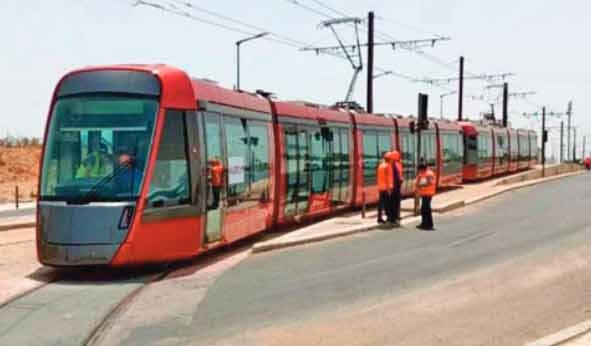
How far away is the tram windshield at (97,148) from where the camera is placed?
11.0 m

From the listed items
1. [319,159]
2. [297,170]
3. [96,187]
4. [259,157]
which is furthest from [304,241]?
[96,187]

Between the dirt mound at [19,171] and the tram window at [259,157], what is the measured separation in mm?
30930

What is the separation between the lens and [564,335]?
7250 millimetres

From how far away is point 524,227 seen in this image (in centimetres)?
1811

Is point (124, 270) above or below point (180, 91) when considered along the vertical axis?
below

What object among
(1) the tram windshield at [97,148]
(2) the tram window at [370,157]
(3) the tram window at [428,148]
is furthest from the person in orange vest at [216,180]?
(3) the tram window at [428,148]

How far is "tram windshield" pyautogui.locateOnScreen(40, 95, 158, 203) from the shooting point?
10953mm

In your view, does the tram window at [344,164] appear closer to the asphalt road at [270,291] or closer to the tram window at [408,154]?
the asphalt road at [270,291]

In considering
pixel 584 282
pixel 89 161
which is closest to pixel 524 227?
pixel 584 282

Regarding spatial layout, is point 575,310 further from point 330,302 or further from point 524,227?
point 524,227

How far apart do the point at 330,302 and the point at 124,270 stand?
4221 millimetres

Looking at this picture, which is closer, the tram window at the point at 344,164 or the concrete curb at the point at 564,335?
the concrete curb at the point at 564,335

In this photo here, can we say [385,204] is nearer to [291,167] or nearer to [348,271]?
[291,167]

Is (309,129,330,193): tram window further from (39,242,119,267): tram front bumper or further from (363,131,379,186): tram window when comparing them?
(39,242,119,267): tram front bumper
